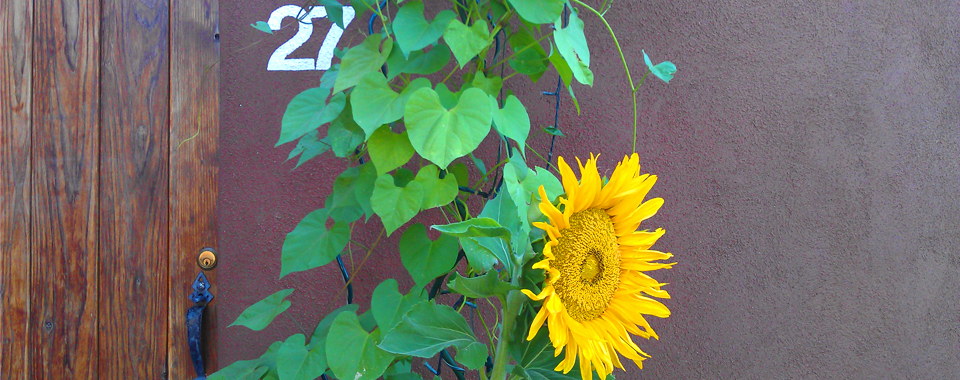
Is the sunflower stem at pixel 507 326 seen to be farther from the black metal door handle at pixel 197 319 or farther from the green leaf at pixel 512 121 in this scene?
the black metal door handle at pixel 197 319

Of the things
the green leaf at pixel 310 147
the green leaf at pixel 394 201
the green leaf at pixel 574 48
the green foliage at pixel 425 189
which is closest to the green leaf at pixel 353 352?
the green foliage at pixel 425 189

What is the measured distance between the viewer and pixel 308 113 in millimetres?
974

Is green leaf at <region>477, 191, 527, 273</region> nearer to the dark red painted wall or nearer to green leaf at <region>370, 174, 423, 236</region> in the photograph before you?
green leaf at <region>370, 174, 423, 236</region>

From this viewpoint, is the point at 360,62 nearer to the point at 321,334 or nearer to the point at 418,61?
the point at 418,61

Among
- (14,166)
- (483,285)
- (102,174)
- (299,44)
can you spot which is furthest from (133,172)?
(483,285)

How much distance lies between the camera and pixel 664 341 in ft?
4.56

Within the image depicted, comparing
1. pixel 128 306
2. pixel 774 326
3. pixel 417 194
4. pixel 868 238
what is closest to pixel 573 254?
pixel 417 194

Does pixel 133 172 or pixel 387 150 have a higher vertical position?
pixel 387 150

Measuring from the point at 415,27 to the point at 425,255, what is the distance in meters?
0.43

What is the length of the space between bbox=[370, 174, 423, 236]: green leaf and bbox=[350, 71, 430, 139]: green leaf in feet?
0.30

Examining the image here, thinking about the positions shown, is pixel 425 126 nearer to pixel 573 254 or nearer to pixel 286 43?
pixel 573 254

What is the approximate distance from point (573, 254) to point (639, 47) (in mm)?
824

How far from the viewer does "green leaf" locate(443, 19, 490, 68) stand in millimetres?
836

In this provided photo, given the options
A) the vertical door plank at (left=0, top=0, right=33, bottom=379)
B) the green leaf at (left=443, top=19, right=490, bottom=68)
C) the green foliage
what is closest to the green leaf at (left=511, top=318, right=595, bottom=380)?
the green foliage
